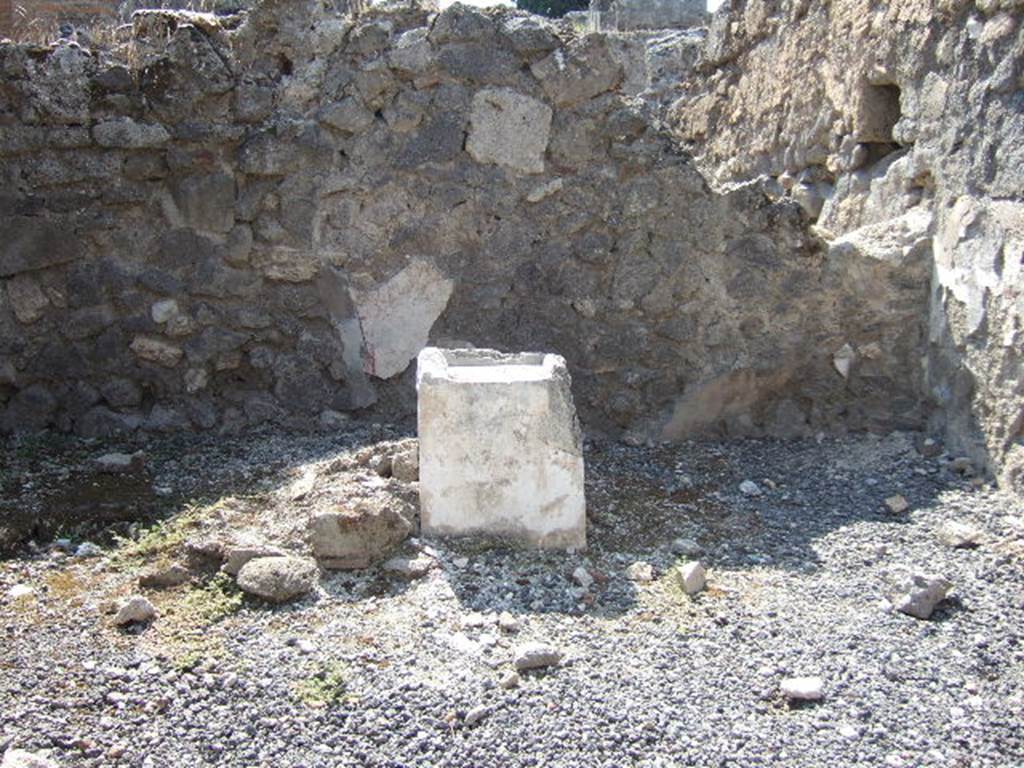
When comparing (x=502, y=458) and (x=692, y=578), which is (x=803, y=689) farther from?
(x=502, y=458)

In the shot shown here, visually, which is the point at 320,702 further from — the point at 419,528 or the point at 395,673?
the point at 419,528

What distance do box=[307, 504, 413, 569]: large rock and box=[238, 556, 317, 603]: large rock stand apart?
13cm

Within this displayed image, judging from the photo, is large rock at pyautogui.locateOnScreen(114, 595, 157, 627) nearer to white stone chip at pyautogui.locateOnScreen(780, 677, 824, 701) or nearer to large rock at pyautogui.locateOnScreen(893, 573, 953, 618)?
white stone chip at pyautogui.locateOnScreen(780, 677, 824, 701)

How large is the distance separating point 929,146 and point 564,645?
300cm

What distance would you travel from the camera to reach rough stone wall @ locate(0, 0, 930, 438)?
487 centimetres

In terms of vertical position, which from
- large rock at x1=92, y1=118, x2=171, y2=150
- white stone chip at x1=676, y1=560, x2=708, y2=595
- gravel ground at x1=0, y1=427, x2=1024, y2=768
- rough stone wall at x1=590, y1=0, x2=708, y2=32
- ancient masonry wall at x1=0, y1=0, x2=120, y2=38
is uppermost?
rough stone wall at x1=590, y1=0, x2=708, y2=32

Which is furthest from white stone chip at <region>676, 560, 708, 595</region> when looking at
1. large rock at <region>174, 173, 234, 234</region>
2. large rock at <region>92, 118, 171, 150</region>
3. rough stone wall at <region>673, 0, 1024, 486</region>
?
large rock at <region>92, 118, 171, 150</region>

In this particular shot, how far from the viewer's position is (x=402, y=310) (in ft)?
16.6

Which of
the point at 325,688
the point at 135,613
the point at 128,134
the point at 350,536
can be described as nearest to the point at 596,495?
the point at 350,536

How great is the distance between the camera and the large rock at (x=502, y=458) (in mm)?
3609

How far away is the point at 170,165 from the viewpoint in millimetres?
4883

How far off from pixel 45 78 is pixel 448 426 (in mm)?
2572

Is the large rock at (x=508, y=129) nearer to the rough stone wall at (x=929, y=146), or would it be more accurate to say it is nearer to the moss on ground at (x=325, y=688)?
the rough stone wall at (x=929, y=146)

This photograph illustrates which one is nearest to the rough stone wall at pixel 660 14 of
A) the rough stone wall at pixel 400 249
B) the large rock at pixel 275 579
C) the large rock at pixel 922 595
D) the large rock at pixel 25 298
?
the rough stone wall at pixel 400 249
